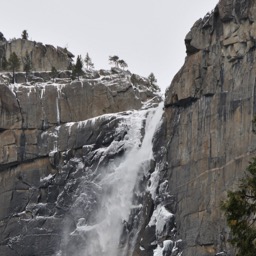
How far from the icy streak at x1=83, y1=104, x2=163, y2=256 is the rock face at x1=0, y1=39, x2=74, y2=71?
66.0 feet

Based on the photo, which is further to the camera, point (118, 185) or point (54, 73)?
point (54, 73)

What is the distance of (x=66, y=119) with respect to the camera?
103 meters

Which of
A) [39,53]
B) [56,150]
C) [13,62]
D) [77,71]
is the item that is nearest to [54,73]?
[77,71]

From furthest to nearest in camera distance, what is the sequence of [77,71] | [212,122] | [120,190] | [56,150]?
1. [77,71]
2. [56,150]
3. [120,190]
4. [212,122]

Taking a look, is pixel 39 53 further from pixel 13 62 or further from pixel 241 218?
pixel 241 218

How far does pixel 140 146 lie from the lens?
98.2m

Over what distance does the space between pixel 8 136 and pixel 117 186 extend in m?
13.5

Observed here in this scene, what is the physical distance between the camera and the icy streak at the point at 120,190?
94125 mm

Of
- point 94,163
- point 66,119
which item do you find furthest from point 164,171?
point 66,119

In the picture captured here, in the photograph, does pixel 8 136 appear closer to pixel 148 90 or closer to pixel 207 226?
pixel 148 90

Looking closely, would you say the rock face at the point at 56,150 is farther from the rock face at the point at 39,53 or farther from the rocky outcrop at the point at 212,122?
the rocky outcrop at the point at 212,122

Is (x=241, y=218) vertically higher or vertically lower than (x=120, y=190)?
higher

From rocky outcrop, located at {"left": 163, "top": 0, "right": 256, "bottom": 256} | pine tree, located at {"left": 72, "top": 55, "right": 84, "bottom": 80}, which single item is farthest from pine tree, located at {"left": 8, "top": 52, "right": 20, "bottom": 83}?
rocky outcrop, located at {"left": 163, "top": 0, "right": 256, "bottom": 256}

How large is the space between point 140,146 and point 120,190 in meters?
4.97
